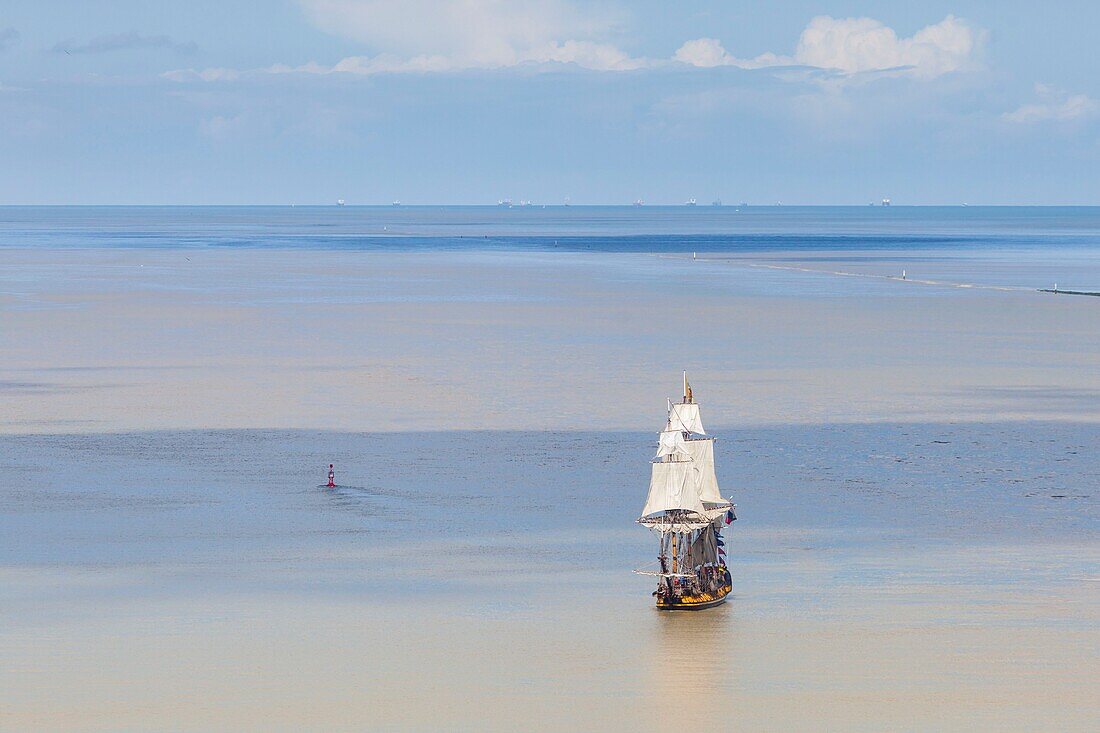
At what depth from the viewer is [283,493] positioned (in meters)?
45.0

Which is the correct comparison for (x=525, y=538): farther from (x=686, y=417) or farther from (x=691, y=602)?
(x=691, y=602)

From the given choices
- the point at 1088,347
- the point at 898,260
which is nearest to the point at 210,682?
the point at 1088,347

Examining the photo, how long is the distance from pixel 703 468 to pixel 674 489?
1.18 meters

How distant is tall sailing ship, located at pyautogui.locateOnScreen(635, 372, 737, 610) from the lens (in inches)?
1314

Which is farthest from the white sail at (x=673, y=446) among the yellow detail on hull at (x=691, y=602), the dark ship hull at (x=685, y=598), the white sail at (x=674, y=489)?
the yellow detail on hull at (x=691, y=602)

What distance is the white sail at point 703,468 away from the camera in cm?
3462

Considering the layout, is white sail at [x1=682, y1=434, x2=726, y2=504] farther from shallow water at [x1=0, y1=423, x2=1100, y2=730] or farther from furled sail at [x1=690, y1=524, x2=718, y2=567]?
shallow water at [x1=0, y1=423, x2=1100, y2=730]

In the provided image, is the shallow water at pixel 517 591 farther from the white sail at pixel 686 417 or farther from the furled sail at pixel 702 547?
the white sail at pixel 686 417

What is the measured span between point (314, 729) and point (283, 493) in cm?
1814

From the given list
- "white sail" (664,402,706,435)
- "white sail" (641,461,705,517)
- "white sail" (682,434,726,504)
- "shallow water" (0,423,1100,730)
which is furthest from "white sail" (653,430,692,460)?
"shallow water" (0,423,1100,730)

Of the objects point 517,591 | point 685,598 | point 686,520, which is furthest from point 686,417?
point 517,591

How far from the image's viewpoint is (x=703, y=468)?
3503 centimetres

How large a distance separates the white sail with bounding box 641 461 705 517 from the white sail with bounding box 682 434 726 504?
0.31m

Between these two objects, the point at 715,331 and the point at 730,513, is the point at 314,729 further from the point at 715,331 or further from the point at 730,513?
the point at 715,331
